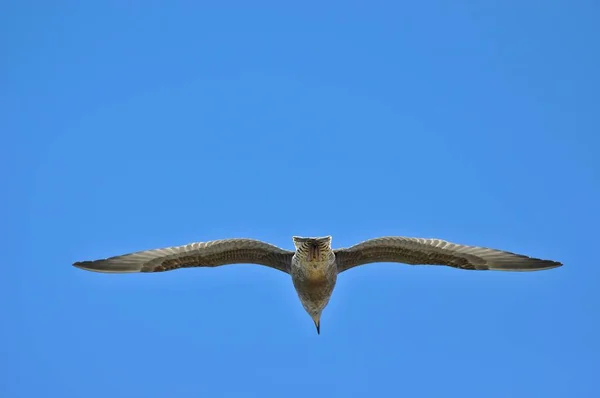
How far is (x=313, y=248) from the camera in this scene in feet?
62.3

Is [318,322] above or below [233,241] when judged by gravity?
below

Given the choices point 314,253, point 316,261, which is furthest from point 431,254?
point 314,253

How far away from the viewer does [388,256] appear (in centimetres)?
2030

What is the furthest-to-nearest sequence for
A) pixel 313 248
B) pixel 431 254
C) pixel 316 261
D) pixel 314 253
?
pixel 431 254 < pixel 316 261 < pixel 314 253 < pixel 313 248

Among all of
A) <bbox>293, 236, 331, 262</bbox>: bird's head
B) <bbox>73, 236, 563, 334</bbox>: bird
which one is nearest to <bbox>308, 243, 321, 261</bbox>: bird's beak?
<bbox>293, 236, 331, 262</bbox>: bird's head

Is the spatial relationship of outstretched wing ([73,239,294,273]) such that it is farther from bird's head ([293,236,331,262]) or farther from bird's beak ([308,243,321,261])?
bird's beak ([308,243,321,261])

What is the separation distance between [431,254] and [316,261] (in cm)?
285

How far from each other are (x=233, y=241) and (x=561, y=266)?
744 centimetres

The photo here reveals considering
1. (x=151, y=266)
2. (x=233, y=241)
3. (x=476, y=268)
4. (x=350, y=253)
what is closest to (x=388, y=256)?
(x=350, y=253)

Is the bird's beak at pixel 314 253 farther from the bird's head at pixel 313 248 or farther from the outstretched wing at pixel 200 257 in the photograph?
the outstretched wing at pixel 200 257

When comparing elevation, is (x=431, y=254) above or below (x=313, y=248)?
above

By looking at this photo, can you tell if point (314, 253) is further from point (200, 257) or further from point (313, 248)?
point (200, 257)

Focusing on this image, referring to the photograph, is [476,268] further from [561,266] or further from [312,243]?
[312,243]

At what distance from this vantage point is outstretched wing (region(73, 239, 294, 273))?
66.3 feet
